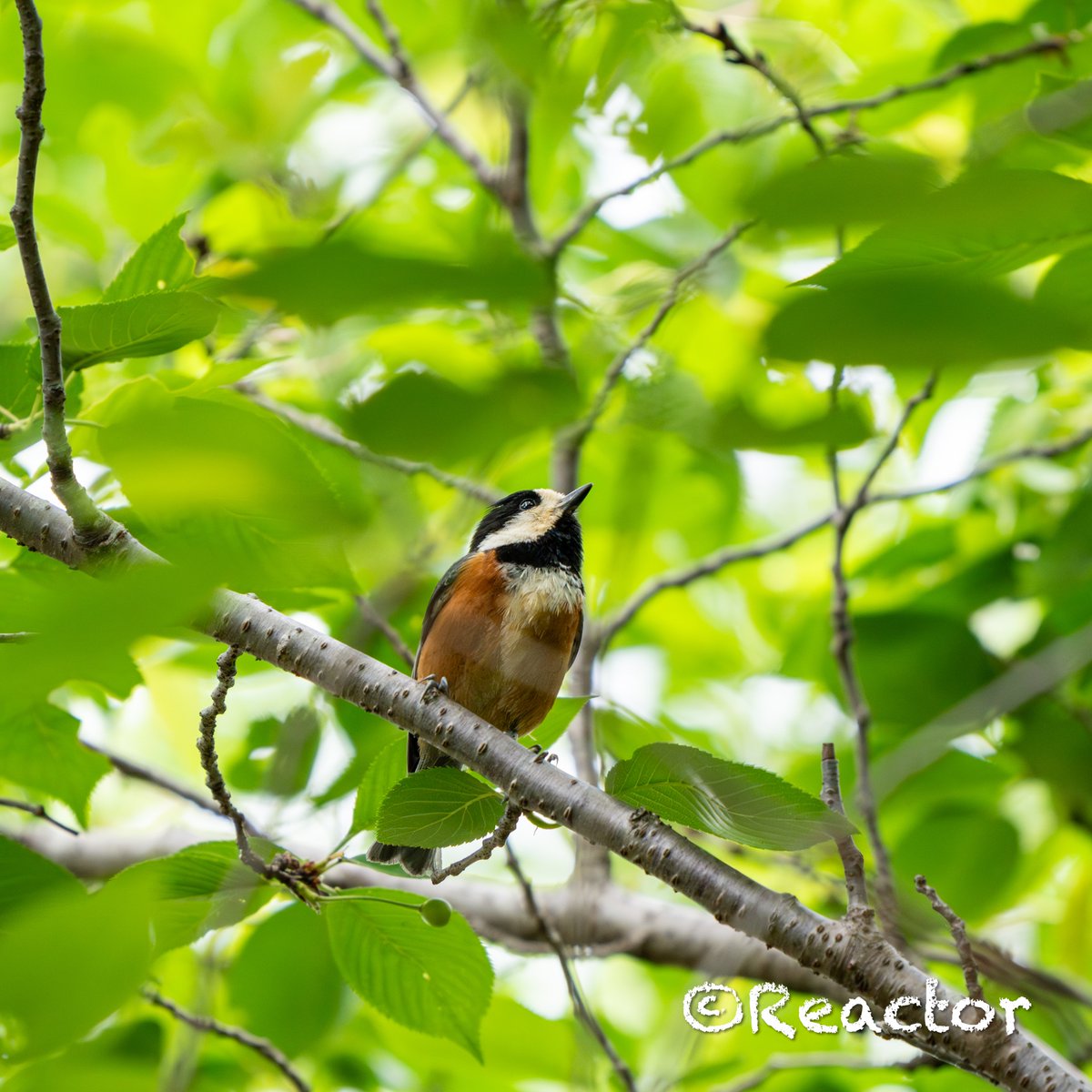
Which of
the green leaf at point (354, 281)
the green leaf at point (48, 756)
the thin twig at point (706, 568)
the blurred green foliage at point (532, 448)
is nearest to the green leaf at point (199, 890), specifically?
the blurred green foliage at point (532, 448)

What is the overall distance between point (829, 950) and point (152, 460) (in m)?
2.09

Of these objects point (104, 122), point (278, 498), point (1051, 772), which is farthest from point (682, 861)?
point (104, 122)

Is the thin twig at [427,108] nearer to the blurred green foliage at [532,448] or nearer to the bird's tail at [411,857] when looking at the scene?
the blurred green foliage at [532,448]

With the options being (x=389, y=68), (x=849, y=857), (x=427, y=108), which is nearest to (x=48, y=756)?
(x=849, y=857)

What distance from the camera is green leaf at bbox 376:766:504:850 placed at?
2.59m

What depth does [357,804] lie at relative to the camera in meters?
3.00

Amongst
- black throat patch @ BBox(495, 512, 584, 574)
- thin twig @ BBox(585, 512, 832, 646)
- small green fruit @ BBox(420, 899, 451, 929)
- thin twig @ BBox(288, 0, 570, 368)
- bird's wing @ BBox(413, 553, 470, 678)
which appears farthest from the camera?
thin twig @ BBox(585, 512, 832, 646)

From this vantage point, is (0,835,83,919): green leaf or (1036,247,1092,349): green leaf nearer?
(1036,247,1092,349): green leaf

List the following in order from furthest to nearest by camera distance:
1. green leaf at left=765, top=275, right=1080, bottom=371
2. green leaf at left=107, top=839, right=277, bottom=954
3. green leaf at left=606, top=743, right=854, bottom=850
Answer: green leaf at left=107, top=839, right=277, bottom=954
green leaf at left=606, top=743, right=854, bottom=850
green leaf at left=765, top=275, right=1080, bottom=371

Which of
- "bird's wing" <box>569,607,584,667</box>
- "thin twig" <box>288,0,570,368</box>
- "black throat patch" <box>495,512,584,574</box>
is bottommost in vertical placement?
"bird's wing" <box>569,607,584,667</box>

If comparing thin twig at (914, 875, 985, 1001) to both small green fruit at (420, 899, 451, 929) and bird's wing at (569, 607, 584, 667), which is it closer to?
small green fruit at (420, 899, 451, 929)

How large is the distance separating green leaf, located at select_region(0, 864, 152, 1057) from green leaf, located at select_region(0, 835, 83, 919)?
1369mm

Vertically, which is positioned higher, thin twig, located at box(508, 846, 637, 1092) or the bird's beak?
the bird's beak

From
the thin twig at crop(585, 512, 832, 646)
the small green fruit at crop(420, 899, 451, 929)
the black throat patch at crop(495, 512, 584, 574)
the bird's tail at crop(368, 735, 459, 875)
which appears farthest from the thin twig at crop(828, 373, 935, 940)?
the bird's tail at crop(368, 735, 459, 875)
